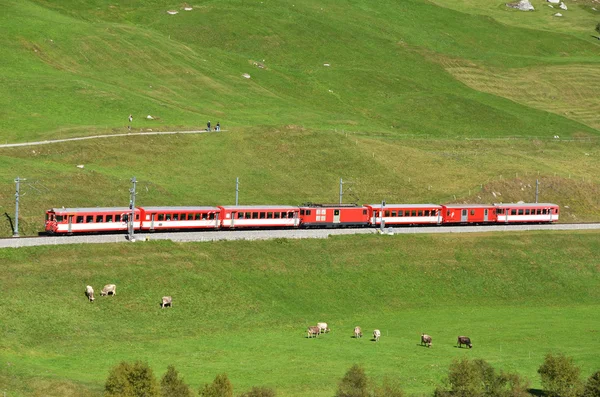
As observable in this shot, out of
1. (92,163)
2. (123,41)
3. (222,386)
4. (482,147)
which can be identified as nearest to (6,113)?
(92,163)

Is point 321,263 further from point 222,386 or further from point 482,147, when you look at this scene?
point 482,147

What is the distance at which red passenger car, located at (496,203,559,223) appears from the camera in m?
114

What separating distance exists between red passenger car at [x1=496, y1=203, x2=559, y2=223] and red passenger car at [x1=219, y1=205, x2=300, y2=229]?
83.7 ft

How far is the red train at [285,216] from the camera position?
3462 inches

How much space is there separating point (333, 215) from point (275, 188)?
18.0 metres

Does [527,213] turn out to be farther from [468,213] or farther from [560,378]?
[560,378]

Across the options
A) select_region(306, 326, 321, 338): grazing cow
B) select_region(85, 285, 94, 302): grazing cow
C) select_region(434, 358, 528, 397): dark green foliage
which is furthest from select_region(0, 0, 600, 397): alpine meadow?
select_region(434, 358, 528, 397): dark green foliage

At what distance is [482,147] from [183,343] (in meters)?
89.6

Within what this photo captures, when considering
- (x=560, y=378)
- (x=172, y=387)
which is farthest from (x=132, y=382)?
(x=560, y=378)

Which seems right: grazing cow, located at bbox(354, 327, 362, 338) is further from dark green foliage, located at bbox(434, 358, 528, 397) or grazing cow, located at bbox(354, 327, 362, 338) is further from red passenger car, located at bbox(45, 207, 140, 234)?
red passenger car, located at bbox(45, 207, 140, 234)

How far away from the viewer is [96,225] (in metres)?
88.2

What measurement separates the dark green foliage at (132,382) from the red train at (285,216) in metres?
35.7

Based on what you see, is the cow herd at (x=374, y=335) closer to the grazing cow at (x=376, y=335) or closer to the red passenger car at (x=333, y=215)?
the grazing cow at (x=376, y=335)

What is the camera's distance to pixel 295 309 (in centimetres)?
8456
